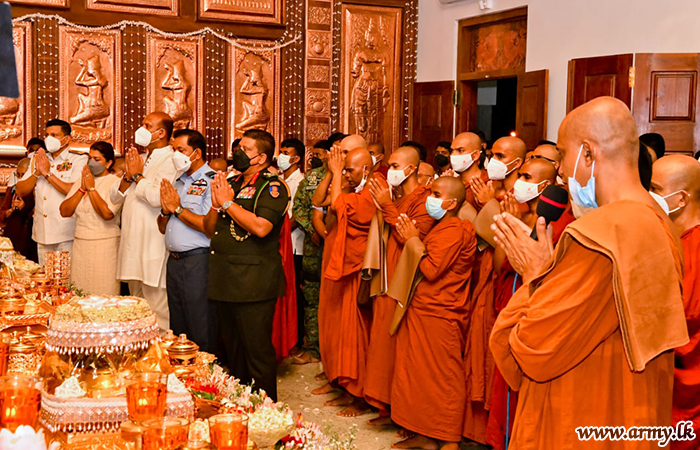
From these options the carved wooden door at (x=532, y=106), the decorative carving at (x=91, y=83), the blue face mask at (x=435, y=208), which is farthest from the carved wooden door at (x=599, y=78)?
the decorative carving at (x=91, y=83)

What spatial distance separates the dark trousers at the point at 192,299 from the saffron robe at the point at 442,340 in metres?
1.57

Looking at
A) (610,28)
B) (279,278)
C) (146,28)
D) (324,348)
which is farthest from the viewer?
(146,28)

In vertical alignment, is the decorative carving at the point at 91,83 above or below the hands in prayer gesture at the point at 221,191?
above

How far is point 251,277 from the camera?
427 cm

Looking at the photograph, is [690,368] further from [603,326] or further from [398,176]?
[398,176]

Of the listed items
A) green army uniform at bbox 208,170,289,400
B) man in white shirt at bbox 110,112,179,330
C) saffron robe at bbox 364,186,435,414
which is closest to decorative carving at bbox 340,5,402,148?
man in white shirt at bbox 110,112,179,330

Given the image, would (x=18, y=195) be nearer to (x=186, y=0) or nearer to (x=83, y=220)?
(x=83, y=220)

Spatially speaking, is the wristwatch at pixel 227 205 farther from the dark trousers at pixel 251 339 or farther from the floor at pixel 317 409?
the floor at pixel 317 409

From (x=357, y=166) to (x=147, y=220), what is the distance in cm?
164

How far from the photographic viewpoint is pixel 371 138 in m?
9.90

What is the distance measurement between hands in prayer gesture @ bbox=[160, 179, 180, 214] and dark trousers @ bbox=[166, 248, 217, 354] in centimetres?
33

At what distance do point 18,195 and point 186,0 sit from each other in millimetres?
3174

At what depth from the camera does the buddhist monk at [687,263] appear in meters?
3.04

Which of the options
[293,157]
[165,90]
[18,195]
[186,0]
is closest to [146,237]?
[293,157]
